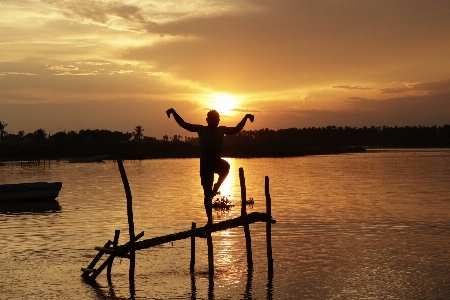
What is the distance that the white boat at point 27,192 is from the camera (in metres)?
41.4

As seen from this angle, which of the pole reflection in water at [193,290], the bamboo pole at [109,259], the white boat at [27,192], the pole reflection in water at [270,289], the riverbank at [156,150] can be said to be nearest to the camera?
the pole reflection in water at [193,290]

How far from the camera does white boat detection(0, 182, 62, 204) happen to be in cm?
4138

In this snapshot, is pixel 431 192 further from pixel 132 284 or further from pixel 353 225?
pixel 132 284

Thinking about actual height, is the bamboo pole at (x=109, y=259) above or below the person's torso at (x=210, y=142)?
below

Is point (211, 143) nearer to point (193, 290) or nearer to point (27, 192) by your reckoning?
point (193, 290)

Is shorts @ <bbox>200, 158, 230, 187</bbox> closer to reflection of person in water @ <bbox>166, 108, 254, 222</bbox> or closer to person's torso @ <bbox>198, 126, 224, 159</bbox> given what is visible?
reflection of person in water @ <bbox>166, 108, 254, 222</bbox>

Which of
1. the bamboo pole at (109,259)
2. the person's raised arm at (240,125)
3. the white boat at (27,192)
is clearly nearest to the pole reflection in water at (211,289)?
the bamboo pole at (109,259)

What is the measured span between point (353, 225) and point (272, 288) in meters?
14.5

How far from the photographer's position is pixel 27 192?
139 ft

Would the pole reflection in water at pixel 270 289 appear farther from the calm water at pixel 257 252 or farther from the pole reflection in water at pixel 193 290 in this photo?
the pole reflection in water at pixel 193 290

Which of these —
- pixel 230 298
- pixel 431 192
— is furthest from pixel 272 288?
pixel 431 192

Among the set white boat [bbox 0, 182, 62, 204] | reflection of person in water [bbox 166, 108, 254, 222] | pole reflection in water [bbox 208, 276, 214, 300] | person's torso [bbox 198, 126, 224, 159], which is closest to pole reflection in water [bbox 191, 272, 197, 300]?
pole reflection in water [bbox 208, 276, 214, 300]

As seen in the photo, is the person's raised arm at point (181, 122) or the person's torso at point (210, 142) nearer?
the person's raised arm at point (181, 122)

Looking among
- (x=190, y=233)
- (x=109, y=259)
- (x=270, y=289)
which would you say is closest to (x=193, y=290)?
(x=190, y=233)
